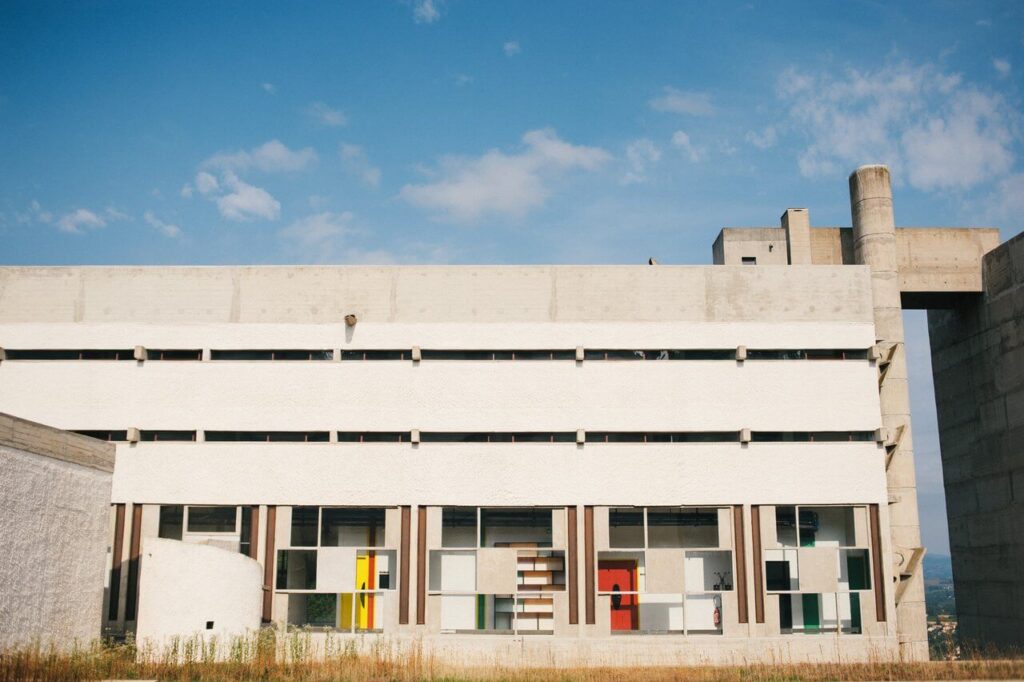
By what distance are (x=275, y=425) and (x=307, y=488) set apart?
2.07 m

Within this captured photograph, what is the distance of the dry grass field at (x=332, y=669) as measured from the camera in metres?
20.2

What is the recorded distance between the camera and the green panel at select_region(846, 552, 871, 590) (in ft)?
93.4

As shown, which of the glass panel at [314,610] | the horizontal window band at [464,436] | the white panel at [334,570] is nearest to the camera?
→ the glass panel at [314,610]

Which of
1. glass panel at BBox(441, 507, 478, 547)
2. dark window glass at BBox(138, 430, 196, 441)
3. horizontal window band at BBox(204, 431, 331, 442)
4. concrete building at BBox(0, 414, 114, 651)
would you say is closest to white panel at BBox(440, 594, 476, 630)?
glass panel at BBox(441, 507, 478, 547)

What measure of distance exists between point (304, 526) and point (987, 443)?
77.4 feet

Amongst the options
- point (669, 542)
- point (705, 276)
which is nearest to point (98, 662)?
point (669, 542)

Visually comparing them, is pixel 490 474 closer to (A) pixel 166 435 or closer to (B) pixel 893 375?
(A) pixel 166 435

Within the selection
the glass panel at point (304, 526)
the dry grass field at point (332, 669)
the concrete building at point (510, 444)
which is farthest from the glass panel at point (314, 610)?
the dry grass field at point (332, 669)

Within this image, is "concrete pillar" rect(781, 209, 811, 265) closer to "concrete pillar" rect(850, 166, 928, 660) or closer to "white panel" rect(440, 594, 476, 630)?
"concrete pillar" rect(850, 166, 928, 660)

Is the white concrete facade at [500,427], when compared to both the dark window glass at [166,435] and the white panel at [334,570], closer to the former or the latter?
the white panel at [334,570]

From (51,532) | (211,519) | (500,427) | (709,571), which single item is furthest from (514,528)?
(51,532)

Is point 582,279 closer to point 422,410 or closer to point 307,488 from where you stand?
point 422,410

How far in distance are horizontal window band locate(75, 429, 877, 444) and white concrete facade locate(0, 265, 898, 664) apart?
0.43 ft

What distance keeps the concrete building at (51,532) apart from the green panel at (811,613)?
18709 mm
